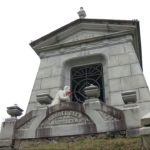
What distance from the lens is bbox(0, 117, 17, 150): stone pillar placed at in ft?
30.2

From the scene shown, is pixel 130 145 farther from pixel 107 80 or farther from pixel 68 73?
pixel 68 73

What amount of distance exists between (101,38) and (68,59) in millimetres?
2019

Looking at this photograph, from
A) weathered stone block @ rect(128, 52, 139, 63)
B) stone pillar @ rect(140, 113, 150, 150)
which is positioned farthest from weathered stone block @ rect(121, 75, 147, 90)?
stone pillar @ rect(140, 113, 150, 150)

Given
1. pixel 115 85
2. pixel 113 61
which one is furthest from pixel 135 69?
pixel 113 61

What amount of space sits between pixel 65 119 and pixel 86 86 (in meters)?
3.58

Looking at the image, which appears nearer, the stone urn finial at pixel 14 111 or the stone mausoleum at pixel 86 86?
the stone mausoleum at pixel 86 86

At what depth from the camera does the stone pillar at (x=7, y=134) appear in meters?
9.22

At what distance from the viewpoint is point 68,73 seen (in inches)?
522

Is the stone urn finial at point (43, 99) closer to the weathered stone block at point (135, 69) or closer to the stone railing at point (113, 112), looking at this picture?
the stone railing at point (113, 112)

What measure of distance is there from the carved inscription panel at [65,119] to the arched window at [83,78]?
9.44 ft

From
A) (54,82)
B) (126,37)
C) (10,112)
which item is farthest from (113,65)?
(10,112)

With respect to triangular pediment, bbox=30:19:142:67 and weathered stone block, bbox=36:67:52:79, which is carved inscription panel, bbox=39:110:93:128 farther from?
triangular pediment, bbox=30:19:142:67

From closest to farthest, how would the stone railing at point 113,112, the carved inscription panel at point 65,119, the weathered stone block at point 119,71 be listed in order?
the stone railing at point 113,112
the carved inscription panel at point 65,119
the weathered stone block at point 119,71

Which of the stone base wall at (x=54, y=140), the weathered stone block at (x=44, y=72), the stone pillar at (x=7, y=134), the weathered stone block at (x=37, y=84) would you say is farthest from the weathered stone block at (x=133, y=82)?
the stone pillar at (x=7, y=134)
